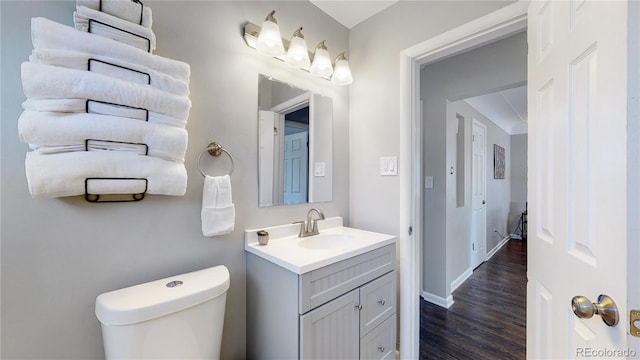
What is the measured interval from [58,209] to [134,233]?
238 millimetres

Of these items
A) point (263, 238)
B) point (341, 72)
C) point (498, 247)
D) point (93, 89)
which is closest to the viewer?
point (93, 89)

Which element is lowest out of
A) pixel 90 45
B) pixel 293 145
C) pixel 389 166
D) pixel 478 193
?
pixel 478 193

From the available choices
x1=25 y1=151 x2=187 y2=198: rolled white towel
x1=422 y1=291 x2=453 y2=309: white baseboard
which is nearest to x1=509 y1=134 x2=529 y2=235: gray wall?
x1=422 y1=291 x2=453 y2=309: white baseboard

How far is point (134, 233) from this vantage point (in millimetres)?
981

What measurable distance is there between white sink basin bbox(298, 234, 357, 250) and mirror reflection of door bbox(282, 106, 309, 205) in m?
0.25

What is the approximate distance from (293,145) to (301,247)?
0.62 meters

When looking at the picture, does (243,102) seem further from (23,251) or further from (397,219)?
(397,219)

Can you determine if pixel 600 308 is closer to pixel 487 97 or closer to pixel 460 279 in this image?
pixel 460 279

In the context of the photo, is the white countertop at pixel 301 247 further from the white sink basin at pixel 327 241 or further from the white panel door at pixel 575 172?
the white panel door at pixel 575 172

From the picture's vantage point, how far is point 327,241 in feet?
4.94

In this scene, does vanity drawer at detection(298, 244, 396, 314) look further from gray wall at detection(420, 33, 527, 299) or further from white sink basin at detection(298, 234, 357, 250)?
gray wall at detection(420, 33, 527, 299)

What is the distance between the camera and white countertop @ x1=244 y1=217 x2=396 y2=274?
40.6 inches

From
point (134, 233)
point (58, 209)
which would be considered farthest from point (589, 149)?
point (58, 209)

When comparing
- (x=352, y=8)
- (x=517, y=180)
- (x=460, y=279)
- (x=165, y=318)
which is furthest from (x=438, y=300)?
(x=517, y=180)
